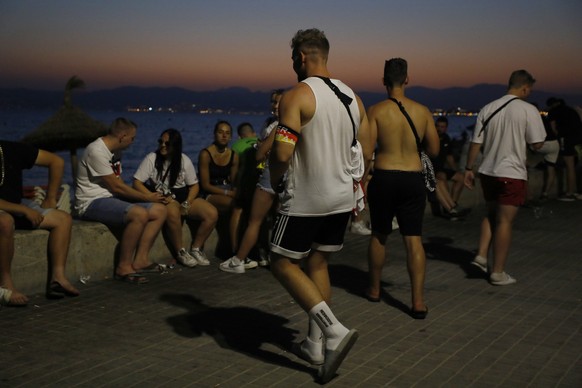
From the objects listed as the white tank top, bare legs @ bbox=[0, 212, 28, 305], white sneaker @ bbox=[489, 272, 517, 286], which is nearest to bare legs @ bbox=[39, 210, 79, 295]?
bare legs @ bbox=[0, 212, 28, 305]

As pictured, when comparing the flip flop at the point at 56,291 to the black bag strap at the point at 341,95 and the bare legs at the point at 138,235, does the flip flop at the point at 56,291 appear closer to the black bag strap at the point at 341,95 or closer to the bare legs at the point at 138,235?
the bare legs at the point at 138,235

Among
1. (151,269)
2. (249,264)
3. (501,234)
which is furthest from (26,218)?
(501,234)

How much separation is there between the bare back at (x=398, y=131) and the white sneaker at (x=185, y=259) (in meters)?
2.65

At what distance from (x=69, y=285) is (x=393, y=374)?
329cm

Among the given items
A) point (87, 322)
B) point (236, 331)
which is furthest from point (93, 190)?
point (236, 331)

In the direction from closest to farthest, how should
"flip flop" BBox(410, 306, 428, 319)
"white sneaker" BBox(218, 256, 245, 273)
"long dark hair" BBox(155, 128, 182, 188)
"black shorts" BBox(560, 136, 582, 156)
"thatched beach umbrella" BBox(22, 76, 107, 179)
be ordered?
"flip flop" BBox(410, 306, 428, 319)
"white sneaker" BBox(218, 256, 245, 273)
"long dark hair" BBox(155, 128, 182, 188)
"black shorts" BBox(560, 136, 582, 156)
"thatched beach umbrella" BBox(22, 76, 107, 179)

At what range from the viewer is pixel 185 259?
8789 mm

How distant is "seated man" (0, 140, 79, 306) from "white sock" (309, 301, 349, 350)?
2985 millimetres

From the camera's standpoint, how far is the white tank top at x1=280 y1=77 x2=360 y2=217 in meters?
5.10

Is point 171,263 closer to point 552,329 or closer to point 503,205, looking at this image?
point 503,205

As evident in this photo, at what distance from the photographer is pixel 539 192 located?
1591cm

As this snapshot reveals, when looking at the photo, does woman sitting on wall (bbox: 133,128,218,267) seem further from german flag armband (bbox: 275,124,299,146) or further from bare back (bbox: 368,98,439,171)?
german flag armband (bbox: 275,124,299,146)

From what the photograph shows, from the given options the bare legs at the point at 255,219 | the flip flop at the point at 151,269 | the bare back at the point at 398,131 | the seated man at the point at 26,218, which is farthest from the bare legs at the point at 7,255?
the bare back at the point at 398,131

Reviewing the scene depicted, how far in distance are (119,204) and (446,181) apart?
6.43m
